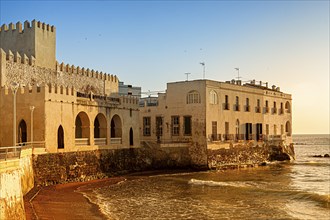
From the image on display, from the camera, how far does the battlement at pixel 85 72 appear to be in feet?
116

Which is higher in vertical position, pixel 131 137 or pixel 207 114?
pixel 207 114

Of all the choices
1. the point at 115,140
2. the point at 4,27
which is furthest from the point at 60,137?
the point at 4,27

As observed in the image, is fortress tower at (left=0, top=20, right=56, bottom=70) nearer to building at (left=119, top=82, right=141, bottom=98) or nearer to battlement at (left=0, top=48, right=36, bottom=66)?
battlement at (left=0, top=48, right=36, bottom=66)

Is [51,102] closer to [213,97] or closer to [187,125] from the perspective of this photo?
[187,125]

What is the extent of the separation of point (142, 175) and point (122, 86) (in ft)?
69.4

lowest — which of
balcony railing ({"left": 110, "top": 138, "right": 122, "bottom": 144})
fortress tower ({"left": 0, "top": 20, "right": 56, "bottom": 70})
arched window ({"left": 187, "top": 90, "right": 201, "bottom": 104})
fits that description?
balcony railing ({"left": 110, "top": 138, "right": 122, "bottom": 144})

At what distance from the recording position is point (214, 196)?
26.3 meters

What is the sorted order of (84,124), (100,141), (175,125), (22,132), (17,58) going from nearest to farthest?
(22,132)
(17,58)
(84,124)
(100,141)
(175,125)

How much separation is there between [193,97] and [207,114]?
2302 mm

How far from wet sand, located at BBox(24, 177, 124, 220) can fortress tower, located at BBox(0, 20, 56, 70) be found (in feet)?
37.6

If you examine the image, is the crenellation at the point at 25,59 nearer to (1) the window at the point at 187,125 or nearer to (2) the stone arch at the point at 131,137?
(2) the stone arch at the point at 131,137

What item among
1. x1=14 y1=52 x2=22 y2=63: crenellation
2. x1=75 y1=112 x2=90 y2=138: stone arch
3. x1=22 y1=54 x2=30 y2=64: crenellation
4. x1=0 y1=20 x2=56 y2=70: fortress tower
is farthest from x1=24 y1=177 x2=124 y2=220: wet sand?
x1=0 y1=20 x2=56 y2=70: fortress tower

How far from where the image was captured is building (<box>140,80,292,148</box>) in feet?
134

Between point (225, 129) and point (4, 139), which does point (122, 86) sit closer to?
point (225, 129)
